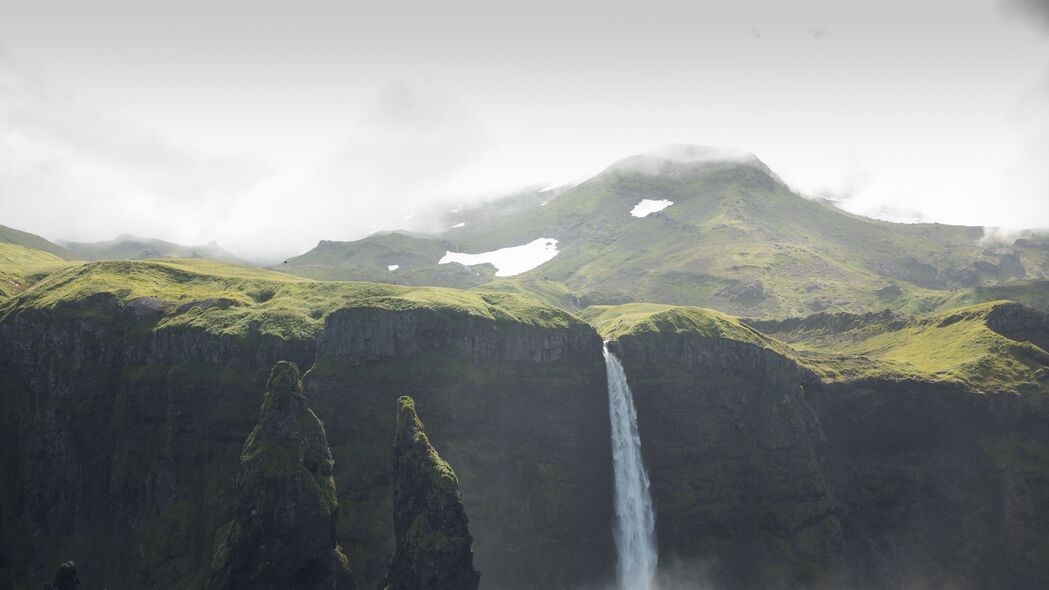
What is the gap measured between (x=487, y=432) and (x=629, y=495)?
29.8 meters

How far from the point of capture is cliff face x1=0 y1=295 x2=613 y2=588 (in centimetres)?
12475

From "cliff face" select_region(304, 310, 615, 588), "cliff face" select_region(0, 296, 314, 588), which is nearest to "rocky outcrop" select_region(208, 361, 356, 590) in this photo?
"cliff face" select_region(304, 310, 615, 588)

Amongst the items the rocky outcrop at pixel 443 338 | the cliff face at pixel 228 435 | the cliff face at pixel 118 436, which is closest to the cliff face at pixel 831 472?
the rocky outcrop at pixel 443 338

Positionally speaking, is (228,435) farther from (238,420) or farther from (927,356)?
(927,356)

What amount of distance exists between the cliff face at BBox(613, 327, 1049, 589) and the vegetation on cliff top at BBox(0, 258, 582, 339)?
103ft

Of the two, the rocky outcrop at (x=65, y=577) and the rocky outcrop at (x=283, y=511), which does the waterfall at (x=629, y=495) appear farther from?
the rocky outcrop at (x=65, y=577)

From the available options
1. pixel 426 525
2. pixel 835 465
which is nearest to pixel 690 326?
pixel 835 465

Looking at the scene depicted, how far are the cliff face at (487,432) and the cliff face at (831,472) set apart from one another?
47.7 feet

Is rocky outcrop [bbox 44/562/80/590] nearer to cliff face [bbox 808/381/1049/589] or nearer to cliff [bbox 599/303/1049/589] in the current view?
cliff [bbox 599/303/1049/589]

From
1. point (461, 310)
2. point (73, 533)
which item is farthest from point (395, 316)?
point (73, 533)

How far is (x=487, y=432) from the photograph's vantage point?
138 meters

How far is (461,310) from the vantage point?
147625 millimetres

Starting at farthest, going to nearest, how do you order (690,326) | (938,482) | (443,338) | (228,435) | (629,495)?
(690,326), (938,482), (629,495), (443,338), (228,435)

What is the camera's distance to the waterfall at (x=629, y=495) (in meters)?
138
